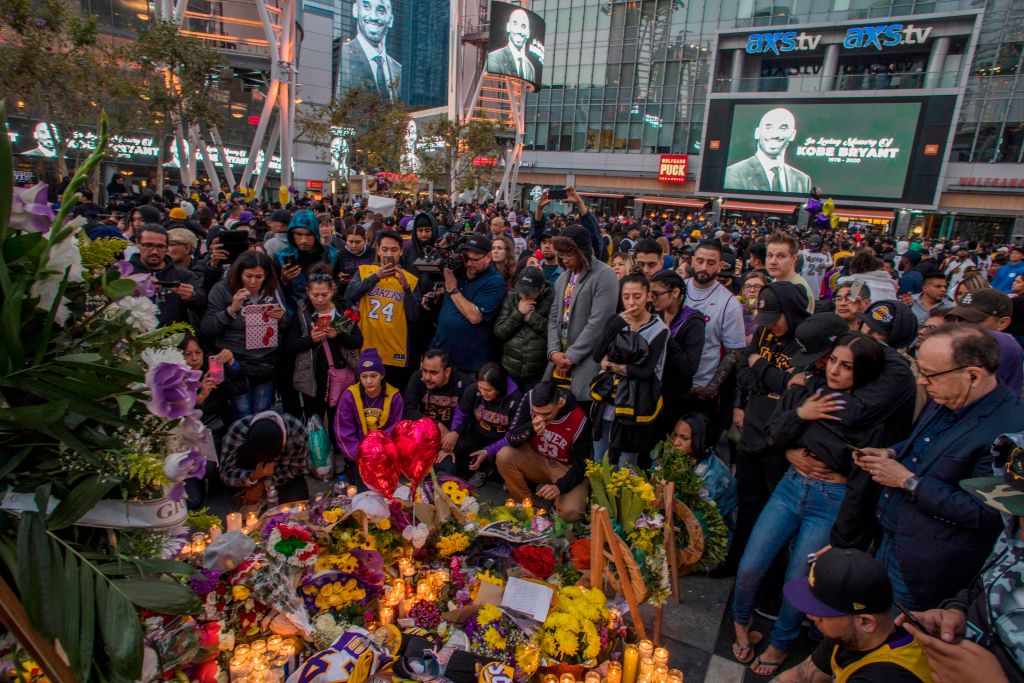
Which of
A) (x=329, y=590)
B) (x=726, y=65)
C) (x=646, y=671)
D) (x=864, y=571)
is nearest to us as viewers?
(x=864, y=571)

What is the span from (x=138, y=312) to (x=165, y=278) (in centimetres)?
389

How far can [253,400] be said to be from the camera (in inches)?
185

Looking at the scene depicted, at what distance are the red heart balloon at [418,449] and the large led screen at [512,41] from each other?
38.4 meters

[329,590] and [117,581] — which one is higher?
[117,581]

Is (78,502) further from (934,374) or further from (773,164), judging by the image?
(773,164)

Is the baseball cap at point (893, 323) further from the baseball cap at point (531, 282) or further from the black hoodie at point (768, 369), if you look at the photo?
the baseball cap at point (531, 282)

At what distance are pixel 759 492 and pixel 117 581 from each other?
141 inches

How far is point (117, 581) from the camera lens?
3.91 feet

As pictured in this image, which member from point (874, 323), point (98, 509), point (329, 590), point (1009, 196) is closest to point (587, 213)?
point (874, 323)

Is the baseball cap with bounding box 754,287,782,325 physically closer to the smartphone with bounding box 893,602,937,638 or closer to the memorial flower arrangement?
the smartphone with bounding box 893,602,937,638

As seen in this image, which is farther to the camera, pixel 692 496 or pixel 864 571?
pixel 692 496

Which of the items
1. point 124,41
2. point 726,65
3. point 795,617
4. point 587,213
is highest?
point 726,65

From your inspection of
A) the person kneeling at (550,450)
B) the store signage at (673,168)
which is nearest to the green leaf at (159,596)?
the person kneeling at (550,450)

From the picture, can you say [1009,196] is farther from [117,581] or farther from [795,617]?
[117,581]
